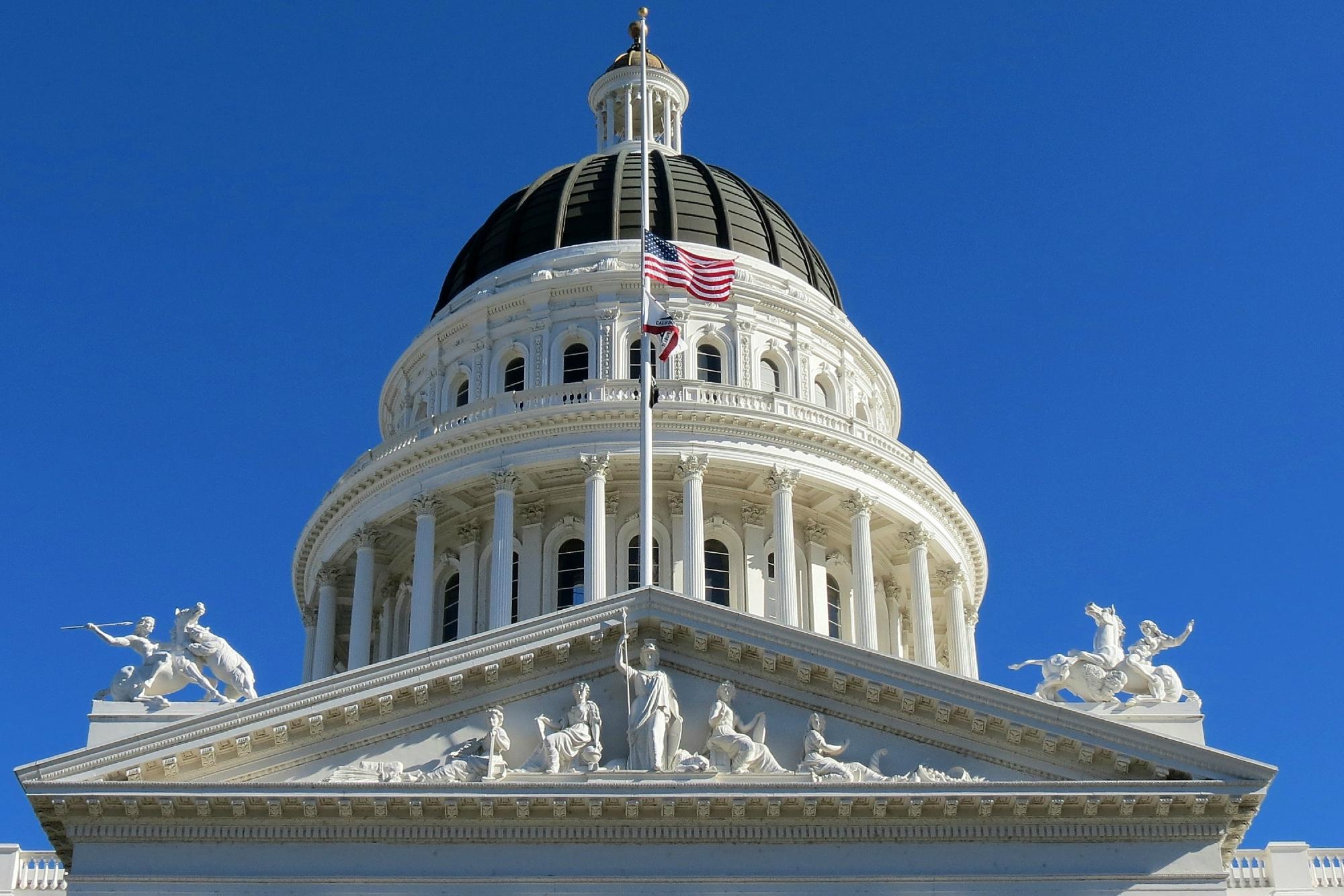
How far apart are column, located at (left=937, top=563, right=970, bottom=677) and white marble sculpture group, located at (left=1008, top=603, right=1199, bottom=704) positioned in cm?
1879

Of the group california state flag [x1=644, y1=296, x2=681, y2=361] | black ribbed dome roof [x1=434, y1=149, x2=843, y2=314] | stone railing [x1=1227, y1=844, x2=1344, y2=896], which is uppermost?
black ribbed dome roof [x1=434, y1=149, x2=843, y2=314]

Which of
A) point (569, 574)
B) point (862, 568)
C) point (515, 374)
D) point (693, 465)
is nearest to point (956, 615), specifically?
point (862, 568)

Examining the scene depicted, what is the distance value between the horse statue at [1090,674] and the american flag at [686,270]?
12.7 meters

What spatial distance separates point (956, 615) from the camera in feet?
180

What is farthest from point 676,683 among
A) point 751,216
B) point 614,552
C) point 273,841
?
point 751,216

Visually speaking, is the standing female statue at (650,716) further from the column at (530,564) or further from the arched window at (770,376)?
the arched window at (770,376)

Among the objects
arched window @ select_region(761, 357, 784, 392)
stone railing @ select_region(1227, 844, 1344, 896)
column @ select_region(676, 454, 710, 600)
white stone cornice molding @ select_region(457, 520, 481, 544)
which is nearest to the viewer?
stone railing @ select_region(1227, 844, 1344, 896)

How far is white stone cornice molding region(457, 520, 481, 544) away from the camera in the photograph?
5297 centimetres

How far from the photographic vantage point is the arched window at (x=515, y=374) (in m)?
55.7

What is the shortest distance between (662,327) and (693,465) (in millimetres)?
8271

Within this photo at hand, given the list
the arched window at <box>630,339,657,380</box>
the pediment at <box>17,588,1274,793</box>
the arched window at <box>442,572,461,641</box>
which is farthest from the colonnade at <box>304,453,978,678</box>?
the pediment at <box>17,588,1274,793</box>

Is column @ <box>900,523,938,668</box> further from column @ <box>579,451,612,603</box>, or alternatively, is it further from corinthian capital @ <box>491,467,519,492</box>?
corinthian capital @ <box>491,467,519,492</box>

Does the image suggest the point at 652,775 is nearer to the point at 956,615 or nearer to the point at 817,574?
the point at 817,574

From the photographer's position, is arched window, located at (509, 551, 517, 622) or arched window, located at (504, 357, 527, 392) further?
arched window, located at (504, 357, 527, 392)
